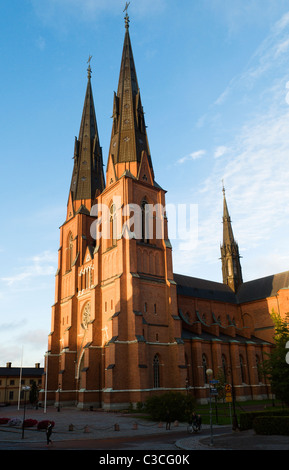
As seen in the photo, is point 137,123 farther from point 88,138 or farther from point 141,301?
point 141,301

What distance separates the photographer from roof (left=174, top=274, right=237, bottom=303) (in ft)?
196

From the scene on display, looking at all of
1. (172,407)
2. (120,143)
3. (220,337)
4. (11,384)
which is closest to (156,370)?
(172,407)

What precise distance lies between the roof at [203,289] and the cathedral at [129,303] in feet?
0.79

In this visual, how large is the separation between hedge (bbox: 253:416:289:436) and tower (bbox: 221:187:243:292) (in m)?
52.2

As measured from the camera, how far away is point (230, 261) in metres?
73.2

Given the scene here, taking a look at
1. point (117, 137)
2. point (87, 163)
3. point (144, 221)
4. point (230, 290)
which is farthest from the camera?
point (230, 290)

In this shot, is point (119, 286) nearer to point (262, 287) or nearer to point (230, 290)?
point (230, 290)

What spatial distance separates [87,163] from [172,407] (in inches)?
1611

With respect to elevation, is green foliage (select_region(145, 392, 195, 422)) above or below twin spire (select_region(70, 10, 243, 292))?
below

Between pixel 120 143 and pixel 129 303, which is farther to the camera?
pixel 120 143

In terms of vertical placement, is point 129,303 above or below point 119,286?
below

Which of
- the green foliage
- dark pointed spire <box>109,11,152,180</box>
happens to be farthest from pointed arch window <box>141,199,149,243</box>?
the green foliage

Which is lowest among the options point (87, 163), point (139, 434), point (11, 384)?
point (139, 434)

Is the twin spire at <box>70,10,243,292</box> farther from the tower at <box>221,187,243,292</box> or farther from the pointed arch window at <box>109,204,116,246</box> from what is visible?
the pointed arch window at <box>109,204,116,246</box>
